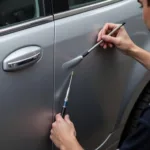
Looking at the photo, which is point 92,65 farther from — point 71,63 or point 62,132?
point 62,132

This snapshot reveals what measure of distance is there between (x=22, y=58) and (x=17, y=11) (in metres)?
0.23

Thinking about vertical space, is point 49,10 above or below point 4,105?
above

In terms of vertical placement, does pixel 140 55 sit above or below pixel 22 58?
below

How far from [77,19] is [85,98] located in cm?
42

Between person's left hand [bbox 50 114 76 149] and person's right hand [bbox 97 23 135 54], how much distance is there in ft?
1.42

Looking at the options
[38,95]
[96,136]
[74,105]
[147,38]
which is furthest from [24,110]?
[147,38]

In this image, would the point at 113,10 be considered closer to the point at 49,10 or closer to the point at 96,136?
the point at 49,10

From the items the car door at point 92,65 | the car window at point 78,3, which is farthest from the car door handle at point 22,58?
the car window at point 78,3

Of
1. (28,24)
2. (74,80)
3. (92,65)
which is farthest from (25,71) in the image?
(92,65)

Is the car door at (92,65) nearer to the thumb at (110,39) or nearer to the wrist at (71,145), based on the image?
the thumb at (110,39)

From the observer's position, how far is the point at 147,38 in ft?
8.17

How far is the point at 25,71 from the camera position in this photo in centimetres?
184

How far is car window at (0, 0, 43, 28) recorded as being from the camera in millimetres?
1862

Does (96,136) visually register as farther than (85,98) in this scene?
Yes
